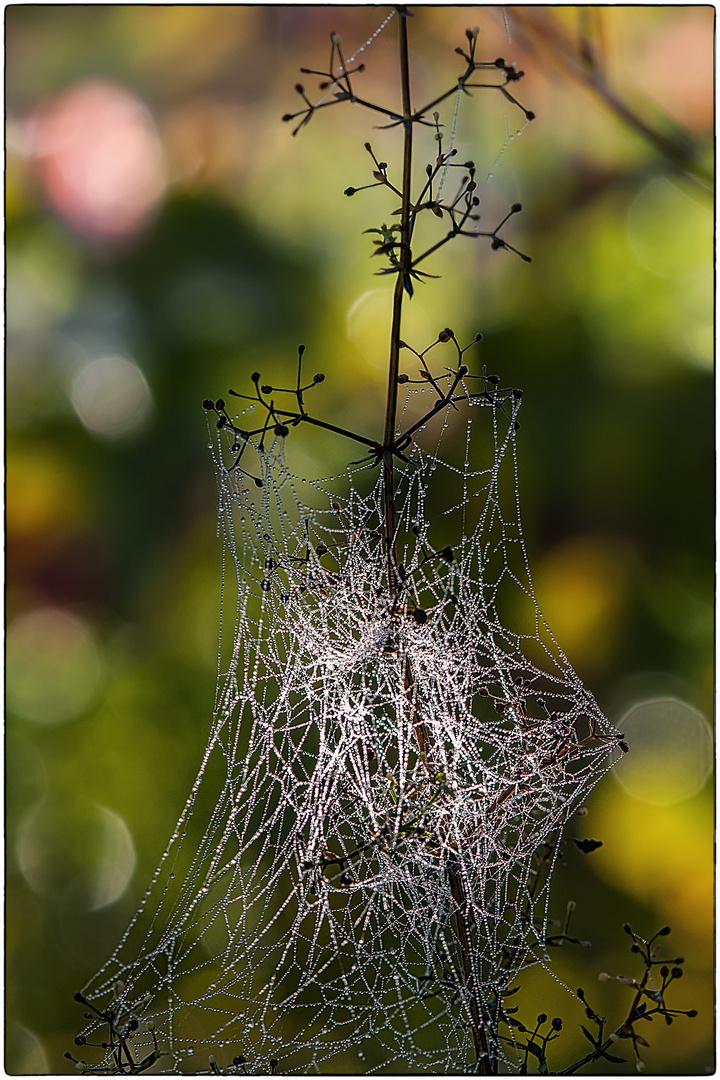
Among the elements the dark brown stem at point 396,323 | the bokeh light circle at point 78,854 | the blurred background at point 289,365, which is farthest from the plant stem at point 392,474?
the bokeh light circle at point 78,854

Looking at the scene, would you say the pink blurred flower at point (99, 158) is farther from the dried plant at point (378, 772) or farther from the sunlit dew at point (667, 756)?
the sunlit dew at point (667, 756)

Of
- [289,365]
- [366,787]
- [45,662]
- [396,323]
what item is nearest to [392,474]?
[396,323]

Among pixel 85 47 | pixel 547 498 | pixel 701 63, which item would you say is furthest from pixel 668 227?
pixel 85 47

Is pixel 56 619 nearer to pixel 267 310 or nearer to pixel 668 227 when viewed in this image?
pixel 267 310

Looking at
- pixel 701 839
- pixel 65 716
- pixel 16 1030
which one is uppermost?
pixel 65 716

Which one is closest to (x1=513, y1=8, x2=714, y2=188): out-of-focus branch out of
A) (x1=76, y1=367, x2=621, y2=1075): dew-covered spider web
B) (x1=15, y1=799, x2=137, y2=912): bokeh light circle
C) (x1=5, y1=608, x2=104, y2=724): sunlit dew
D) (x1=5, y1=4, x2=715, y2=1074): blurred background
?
(x1=5, y1=4, x2=715, y2=1074): blurred background

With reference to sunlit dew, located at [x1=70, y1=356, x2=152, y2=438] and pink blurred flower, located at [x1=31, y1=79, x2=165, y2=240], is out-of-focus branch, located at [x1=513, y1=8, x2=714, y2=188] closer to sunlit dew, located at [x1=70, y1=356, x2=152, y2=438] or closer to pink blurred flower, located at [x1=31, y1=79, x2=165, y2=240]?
pink blurred flower, located at [x1=31, y1=79, x2=165, y2=240]
